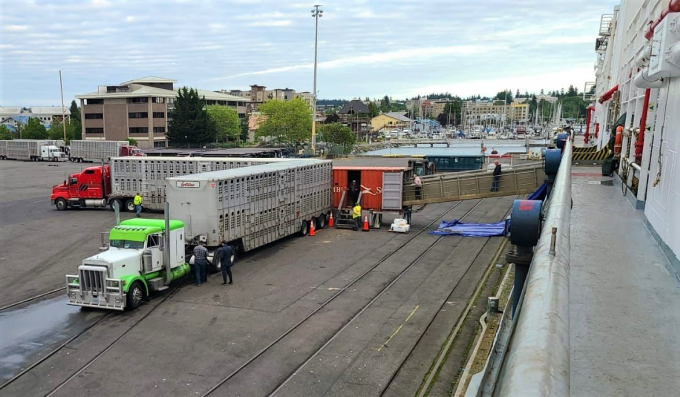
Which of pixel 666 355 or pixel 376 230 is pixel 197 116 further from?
pixel 666 355

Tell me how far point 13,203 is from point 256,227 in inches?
875

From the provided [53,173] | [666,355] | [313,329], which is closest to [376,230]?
[313,329]

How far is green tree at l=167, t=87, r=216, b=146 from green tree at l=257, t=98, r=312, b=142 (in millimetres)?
9840

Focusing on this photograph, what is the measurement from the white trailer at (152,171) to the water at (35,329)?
50.8ft

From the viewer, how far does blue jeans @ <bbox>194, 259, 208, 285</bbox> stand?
16719 millimetres

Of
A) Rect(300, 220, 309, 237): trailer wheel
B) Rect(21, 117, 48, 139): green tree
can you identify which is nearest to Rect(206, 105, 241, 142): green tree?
Rect(21, 117, 48, 139): green tree

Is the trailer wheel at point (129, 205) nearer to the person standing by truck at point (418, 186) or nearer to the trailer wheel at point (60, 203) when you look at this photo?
the trailer wheel at point (60, 203)

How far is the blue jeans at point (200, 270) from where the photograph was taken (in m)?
16.7

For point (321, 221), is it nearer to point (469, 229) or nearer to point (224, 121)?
point (469, 229)

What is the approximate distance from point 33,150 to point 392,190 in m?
60.1

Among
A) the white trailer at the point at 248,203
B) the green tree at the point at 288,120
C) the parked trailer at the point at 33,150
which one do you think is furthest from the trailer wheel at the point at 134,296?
the green tree at the point at 288,120

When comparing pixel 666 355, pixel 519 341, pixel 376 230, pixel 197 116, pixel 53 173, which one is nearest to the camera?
pixel 519 341

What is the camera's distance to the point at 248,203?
2048 cm

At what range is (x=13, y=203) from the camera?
33844 millimetres
